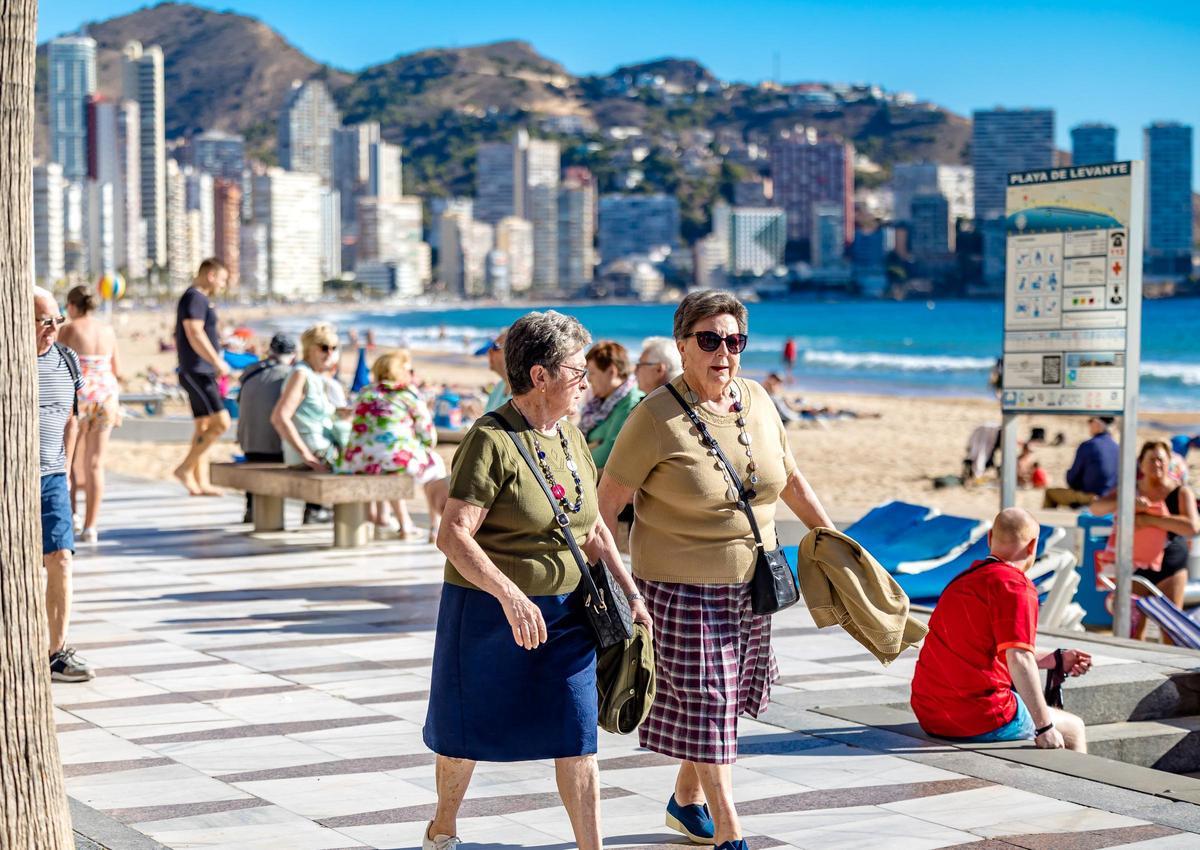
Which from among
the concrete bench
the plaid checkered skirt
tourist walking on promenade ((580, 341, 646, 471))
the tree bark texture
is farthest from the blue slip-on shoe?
the concrete bench

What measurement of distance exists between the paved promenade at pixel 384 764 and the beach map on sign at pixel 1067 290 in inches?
61.4

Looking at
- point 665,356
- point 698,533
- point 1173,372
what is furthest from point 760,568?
point 1173,372

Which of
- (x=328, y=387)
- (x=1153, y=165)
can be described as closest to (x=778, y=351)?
(x=328, y=387)

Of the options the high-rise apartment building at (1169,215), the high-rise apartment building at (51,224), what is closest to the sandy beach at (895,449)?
the high-rise apartment building at (1169,215)

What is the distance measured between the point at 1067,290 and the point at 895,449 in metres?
17.3

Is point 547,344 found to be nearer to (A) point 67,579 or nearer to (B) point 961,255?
(A) point 67,579

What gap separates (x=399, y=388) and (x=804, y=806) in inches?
229

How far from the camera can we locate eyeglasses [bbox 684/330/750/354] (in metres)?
4.27

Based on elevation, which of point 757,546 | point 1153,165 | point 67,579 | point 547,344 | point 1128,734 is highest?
point 1153,165

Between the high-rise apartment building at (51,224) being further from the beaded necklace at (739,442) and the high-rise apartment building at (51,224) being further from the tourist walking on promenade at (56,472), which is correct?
the beaded necklace at (739,442)

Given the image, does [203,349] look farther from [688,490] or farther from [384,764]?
[688,490]

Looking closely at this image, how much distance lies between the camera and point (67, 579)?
6379 millimetres

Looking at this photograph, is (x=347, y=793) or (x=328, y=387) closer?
(x=347, y=793)

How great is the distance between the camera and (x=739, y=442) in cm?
435
